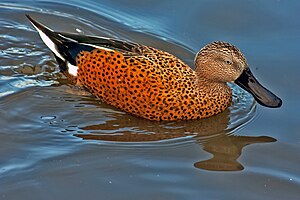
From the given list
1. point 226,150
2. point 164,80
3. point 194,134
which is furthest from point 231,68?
point 226,150

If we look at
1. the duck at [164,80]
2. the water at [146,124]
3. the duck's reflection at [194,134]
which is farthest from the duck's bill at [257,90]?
the duck's reflection at [194,134]

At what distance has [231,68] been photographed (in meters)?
6.83

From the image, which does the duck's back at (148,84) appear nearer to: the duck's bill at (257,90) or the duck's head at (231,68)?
the duck's head at (231,68)

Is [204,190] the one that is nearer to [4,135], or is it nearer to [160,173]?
[160,173]

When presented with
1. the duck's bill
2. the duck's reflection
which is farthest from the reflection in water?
the duck's bill

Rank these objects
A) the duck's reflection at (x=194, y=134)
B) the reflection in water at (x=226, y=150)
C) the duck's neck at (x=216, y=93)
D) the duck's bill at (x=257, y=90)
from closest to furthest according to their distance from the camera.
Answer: the reflection in water at (x=226, y=150)
the duck's reflection at (x=194, y=134)
the duck's bill at (x=257, y=90)
the duck's neck at (x=216, y=93)

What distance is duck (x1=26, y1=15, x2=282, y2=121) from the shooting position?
675 cm

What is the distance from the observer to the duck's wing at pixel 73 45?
276 inches

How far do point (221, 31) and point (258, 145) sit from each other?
217cm

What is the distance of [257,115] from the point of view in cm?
687

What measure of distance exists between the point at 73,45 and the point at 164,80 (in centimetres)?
108

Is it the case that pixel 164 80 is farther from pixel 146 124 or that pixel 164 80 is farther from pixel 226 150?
pixel 226 150

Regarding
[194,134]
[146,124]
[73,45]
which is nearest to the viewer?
[194,134]

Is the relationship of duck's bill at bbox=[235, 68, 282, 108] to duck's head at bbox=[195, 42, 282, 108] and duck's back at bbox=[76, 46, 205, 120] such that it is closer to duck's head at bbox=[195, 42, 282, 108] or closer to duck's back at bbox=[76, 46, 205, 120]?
duck's head at bbox=[195, 42, 282, 108]
